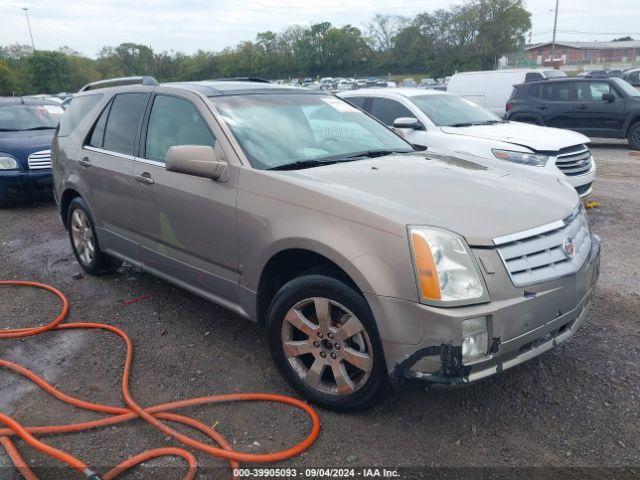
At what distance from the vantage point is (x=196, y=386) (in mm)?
3332

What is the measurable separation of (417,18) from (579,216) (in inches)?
3302

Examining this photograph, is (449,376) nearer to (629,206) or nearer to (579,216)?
(579,216)

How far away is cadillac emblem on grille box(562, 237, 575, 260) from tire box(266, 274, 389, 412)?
1077 millimetres

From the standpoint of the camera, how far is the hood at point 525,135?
6836mm

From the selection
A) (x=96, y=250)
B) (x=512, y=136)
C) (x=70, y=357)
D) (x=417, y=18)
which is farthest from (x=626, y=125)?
(x=417, y=18)

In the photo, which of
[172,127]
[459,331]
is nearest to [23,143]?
[172,127]

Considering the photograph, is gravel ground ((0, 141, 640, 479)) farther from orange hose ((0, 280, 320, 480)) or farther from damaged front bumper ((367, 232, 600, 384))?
damaged front bumper ((367, 232, 600, 384))

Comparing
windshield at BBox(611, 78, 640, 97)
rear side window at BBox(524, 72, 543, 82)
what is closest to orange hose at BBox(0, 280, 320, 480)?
windshield at BBox(611, 78, 640, 97)

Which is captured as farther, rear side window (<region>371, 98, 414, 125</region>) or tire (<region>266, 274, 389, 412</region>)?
rear side window (<region>371, 98, 414, 125</region>)

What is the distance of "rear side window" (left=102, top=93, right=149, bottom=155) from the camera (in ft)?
14.1

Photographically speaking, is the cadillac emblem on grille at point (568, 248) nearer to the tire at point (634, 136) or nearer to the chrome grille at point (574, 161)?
the chrome grille at point (574, 161)

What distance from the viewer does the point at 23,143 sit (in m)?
8.45

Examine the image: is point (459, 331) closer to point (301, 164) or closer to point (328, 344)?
point (328, 344)

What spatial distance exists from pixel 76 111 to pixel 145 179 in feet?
6.17
